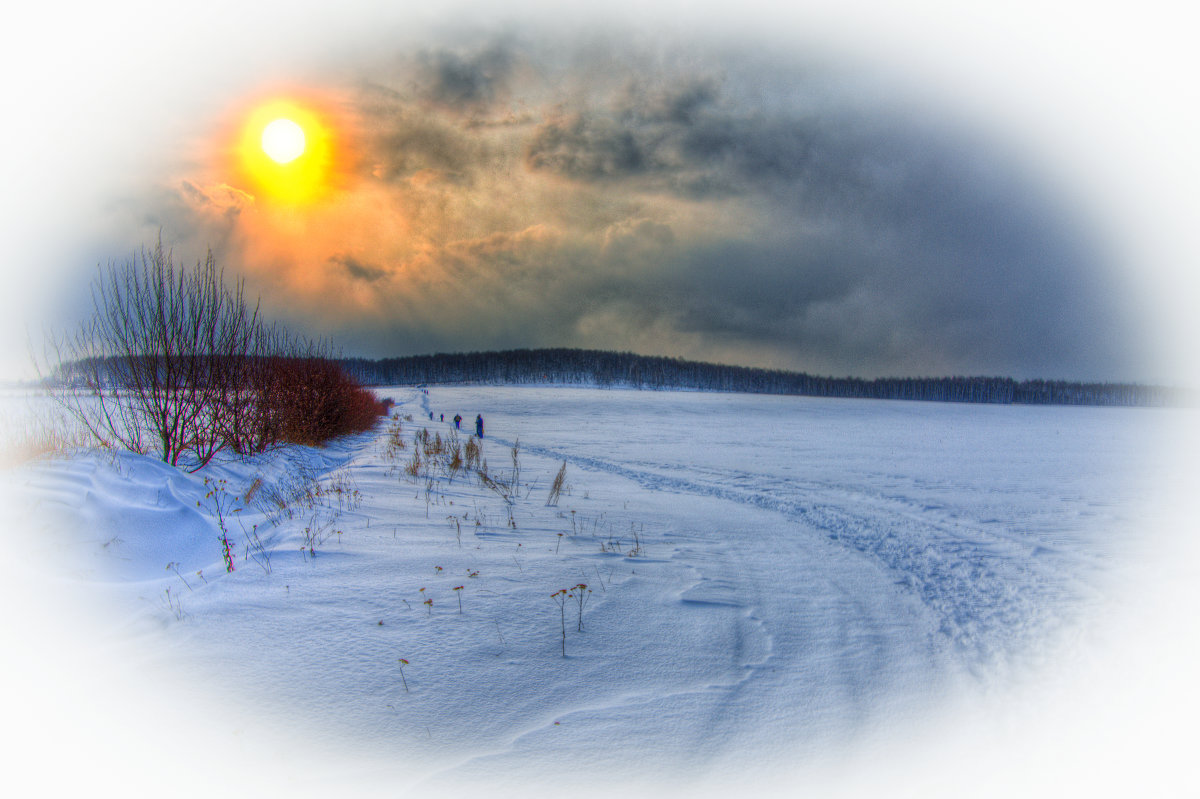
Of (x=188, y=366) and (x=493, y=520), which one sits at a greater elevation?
(x=188, y=366)

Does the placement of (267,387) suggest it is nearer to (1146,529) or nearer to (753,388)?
(1146,529)

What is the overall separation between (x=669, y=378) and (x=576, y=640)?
A: 389 feet

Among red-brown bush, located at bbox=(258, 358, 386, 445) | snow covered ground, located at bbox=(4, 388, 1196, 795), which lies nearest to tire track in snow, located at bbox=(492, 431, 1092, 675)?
snow covered ground, located at bbox=(4, 388, 1196, 795)

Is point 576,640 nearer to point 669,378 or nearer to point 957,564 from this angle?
point 957,564

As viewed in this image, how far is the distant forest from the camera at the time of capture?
370 ft

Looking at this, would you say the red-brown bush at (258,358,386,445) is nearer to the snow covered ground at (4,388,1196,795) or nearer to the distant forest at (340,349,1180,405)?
the snow covered ground at (4,388,1196,795)

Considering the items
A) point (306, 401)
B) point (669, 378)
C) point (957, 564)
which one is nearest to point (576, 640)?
point (957, 564)

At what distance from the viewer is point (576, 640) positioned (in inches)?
155

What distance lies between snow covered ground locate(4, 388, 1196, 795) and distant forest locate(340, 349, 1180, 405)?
10593 cm

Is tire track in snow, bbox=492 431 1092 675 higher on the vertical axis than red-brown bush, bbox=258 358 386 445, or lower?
lower

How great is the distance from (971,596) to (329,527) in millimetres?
7084

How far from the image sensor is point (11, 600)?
158 inches

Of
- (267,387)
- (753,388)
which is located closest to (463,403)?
(267,387)

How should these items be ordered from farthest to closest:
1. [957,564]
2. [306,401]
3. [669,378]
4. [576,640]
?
1. [669,378]
2. [306,401]
3. [957,564]
4. [576,640]
